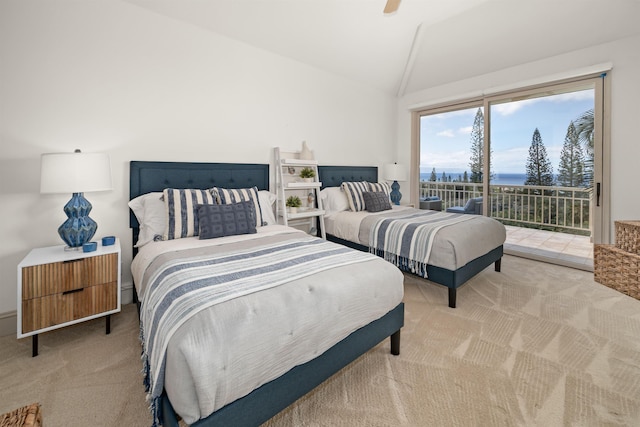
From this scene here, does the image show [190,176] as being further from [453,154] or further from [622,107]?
[622,107]

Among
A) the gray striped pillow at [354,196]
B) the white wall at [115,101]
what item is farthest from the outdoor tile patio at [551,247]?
the white wall at [115,101]

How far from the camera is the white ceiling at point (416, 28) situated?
2.92 meters

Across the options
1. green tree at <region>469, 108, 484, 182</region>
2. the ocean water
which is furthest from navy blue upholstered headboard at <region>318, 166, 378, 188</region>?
the ocean water

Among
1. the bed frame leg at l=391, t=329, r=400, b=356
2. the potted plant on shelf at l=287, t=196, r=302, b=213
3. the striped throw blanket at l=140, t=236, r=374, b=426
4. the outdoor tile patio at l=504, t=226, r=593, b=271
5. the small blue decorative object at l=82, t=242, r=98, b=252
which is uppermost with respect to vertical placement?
the potted plant on shelf at l=287, t=196, r=302, b=213

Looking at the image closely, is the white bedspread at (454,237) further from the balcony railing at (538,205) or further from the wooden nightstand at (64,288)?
the wooden nightstand at (64,288)

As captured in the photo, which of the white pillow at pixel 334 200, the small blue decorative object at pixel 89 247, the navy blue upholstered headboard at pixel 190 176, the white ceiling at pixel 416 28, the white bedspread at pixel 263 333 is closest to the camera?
the white bedspread at pixel 263 333

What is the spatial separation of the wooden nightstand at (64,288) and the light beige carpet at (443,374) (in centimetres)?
22

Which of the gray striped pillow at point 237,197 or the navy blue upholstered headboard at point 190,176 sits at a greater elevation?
the navy blue upholstered headboard at point 190,176

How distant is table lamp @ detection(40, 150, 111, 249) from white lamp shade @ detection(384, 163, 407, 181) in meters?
3.90

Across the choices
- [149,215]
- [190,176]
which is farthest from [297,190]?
[149,215]

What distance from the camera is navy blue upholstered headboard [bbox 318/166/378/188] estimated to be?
164 inches

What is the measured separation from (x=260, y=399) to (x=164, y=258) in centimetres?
110

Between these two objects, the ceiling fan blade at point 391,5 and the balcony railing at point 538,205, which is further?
the balcony railing at point 538,205

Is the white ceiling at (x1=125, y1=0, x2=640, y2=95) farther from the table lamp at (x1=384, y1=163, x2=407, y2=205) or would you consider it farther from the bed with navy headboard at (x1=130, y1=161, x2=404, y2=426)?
the bed with navy headboard at (x1=130, y1=161, x2=404, y2=426)
